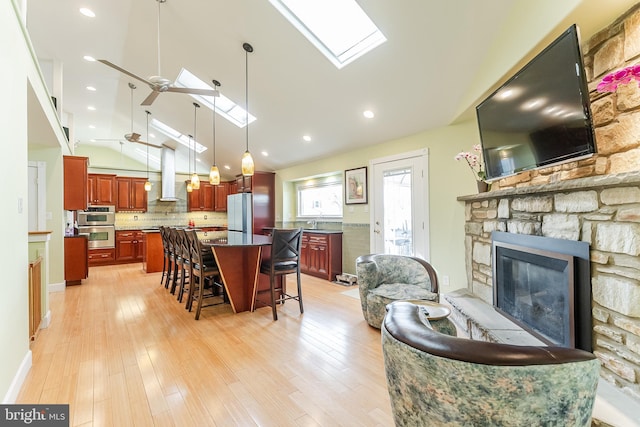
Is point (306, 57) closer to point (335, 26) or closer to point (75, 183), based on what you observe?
point (335, 26)

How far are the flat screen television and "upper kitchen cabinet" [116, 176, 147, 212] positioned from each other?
321 inches

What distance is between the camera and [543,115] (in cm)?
177

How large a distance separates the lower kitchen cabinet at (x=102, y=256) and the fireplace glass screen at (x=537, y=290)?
804 cm

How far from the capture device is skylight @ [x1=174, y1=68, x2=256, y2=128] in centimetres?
470

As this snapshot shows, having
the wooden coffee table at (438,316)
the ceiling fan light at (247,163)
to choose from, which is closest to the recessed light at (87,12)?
the ceiling fan light at (247,163)

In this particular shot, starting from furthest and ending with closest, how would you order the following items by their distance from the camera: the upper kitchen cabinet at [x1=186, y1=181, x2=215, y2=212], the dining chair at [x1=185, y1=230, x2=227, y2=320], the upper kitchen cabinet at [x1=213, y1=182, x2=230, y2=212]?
the upper kitchen cabinet at [x1=213, y1=182, x2=230, y2=212]
the upper kitchen cabinet at [x1=186, y1=181, x2=215, y2=212]
the dining chair at [x1=185, y1=230, x2=227, y2=320]

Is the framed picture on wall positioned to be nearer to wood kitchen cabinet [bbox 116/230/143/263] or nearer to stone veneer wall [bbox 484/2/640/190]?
stone veneer wall [bbox 484/2/640/190]

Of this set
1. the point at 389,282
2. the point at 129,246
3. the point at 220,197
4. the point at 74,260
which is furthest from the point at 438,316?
the point at 220,197

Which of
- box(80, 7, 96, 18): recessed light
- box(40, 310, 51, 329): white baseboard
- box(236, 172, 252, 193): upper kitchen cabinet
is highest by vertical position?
box(80, 7, 96, 18): recessed light

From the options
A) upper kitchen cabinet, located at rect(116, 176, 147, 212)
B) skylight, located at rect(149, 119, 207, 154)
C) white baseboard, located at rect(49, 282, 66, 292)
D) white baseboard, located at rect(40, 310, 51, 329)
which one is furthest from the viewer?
upper kitchen cabinet, located at rect(116, 176, 147, 212)

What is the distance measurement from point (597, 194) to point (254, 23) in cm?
328

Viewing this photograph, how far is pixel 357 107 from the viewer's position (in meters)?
3.86

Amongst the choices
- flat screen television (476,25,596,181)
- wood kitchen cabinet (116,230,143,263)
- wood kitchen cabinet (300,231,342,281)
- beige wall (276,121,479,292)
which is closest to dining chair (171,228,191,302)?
wood kitchen cabinet (300,231,342,281)

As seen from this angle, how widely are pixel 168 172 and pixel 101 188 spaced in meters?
1.56
